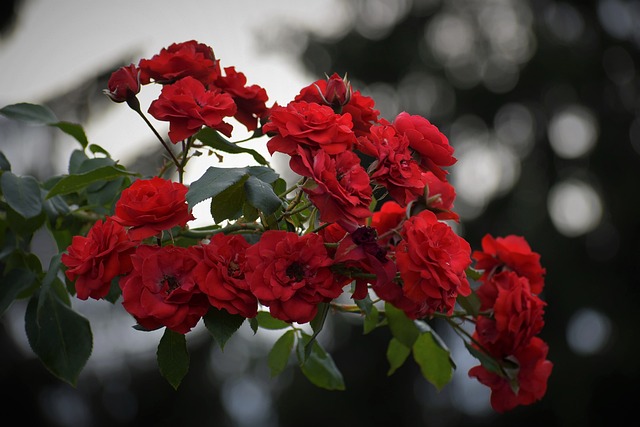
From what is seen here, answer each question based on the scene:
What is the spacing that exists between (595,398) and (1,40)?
5260mm

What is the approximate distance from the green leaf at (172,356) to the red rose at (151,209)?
11cm

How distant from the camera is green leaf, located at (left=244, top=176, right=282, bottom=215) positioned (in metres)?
0.71

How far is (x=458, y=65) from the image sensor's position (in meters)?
7.39

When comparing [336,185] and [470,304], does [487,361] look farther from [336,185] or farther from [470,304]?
[336,185]

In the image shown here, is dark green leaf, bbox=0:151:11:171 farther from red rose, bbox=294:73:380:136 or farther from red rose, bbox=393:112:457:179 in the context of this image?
red rose, bbox=393:112:457:179

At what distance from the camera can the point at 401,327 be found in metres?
1.02

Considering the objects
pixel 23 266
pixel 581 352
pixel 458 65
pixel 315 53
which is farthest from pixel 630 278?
pixel 23 266

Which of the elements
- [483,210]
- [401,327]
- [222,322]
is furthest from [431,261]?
[483,210]

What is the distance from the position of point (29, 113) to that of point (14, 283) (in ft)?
0.75

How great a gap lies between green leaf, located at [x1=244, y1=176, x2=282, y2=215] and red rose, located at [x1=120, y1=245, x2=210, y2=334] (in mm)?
77

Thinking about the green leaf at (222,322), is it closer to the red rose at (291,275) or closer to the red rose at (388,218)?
the red rose at (291,275)

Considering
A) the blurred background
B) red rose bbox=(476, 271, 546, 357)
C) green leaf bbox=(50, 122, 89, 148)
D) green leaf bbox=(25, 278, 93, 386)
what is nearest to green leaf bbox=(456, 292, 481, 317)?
red rose bbox=(476, 271, 546, 357)

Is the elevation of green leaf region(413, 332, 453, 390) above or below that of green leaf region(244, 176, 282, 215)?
below

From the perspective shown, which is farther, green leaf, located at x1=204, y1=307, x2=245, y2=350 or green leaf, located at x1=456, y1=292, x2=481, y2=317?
green leaf, located at x1=456, y1=292, x2=481, y2=317
